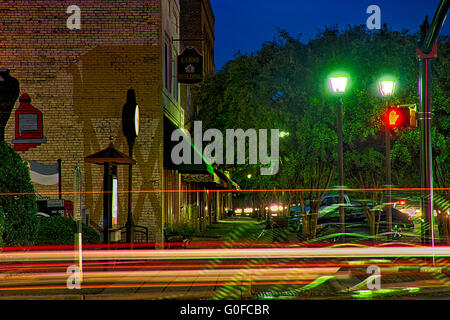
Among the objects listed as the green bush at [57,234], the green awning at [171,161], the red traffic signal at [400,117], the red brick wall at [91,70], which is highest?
the red brick wall at [91,70]

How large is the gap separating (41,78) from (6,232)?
9.03m

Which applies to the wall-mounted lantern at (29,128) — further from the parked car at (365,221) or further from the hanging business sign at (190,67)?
the parked car at (365,221)

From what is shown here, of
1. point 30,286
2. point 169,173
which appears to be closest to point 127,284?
point 30,286

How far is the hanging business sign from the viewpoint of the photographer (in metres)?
24.2

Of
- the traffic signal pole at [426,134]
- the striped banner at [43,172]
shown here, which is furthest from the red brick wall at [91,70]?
the traffic signal pole at [426,134]

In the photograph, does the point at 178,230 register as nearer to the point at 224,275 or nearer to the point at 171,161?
the point at 171,161

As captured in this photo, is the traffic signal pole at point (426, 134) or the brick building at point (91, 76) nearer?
the traffic signal pole at point (426, 134)

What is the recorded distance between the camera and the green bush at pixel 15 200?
46.4 feet

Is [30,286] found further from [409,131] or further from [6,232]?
[409,131]

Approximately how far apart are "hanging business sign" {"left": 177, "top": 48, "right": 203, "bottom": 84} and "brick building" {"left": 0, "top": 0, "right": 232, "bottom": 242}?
2410 mm

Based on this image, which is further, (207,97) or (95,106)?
(207,97)

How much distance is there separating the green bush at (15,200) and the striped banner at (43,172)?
7099mm

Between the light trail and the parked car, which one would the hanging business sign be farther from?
the light trail
